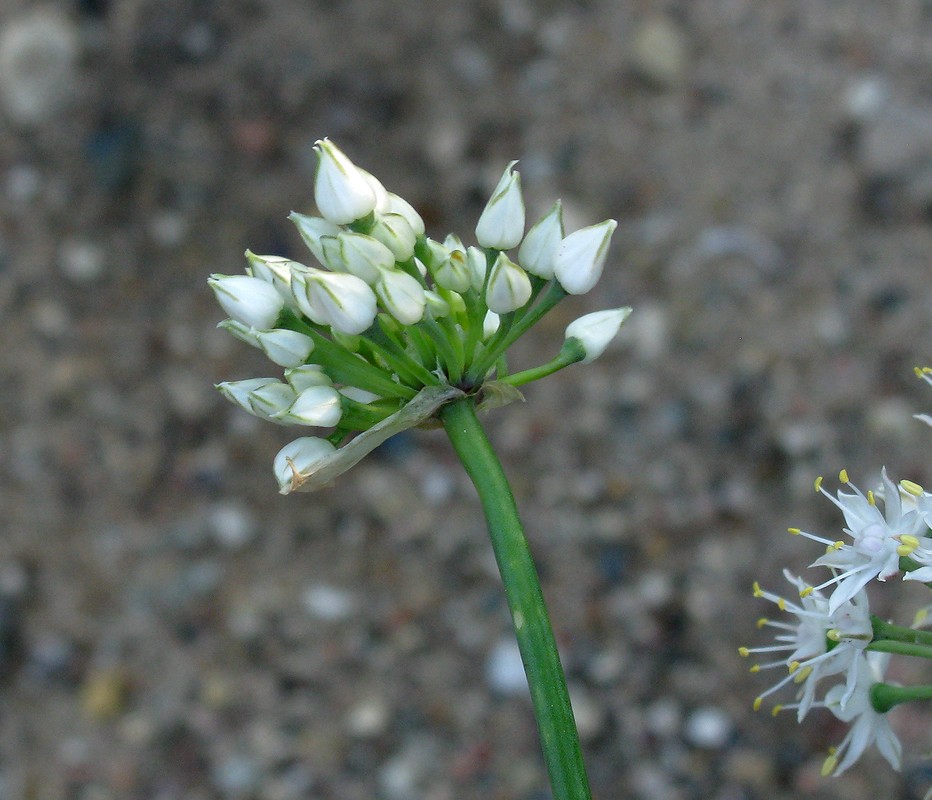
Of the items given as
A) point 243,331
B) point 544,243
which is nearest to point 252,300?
point 243,331

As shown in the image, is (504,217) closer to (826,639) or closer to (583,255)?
(583,255)

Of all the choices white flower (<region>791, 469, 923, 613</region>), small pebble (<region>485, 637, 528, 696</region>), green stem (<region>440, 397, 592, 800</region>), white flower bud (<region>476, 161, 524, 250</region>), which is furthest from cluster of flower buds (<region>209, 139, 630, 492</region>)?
small pebble (<region>485, 637, 528, 696</region>)

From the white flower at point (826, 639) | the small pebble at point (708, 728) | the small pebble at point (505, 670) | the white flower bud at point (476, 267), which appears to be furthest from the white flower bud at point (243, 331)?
the small pebble at point (708, 728)

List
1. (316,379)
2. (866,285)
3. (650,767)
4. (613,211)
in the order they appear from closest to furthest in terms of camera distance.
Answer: (316,379) → (650,767) → (866,285) → (613,211)

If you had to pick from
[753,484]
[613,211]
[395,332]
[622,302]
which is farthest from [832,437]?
[395,332]

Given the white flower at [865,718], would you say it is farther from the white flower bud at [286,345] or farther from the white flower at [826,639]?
the white flower bud at [286,345]

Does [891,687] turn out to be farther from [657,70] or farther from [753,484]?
[657,70]

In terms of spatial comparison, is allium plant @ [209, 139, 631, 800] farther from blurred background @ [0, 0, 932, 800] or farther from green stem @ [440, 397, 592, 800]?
blurred background @ [0, 0, 932, 800]
